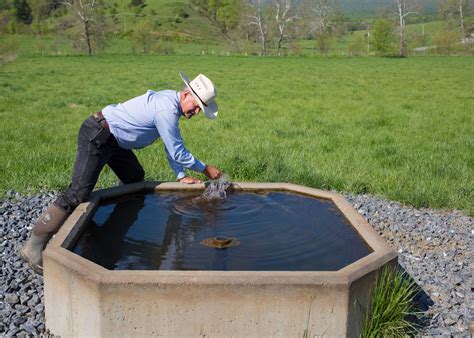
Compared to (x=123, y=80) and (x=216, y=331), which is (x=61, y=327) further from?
(x=123, y=80)

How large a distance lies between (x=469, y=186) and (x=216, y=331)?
4.66 meters

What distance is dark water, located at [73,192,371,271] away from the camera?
3963mm

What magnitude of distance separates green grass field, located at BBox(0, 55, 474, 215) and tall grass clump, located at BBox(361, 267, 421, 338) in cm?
288

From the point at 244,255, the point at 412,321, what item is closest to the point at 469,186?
A: the point at 412,321

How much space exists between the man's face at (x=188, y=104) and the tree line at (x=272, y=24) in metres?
40.6

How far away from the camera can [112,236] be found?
441cm

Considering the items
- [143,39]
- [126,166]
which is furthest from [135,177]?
[143,39]

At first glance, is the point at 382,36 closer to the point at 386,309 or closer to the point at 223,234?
the point at 223,234

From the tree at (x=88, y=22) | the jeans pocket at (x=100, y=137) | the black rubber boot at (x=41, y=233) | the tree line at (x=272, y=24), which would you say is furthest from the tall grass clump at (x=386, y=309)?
the tree at (x=88, y=22)

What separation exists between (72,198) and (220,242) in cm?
127

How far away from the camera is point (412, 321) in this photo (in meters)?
4.06

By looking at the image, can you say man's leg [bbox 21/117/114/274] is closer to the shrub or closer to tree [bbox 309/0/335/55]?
the shrub

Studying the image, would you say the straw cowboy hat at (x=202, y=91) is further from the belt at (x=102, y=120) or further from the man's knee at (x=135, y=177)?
the man's knee at (x=135, y=177)

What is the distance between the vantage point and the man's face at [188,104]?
4441 mm
